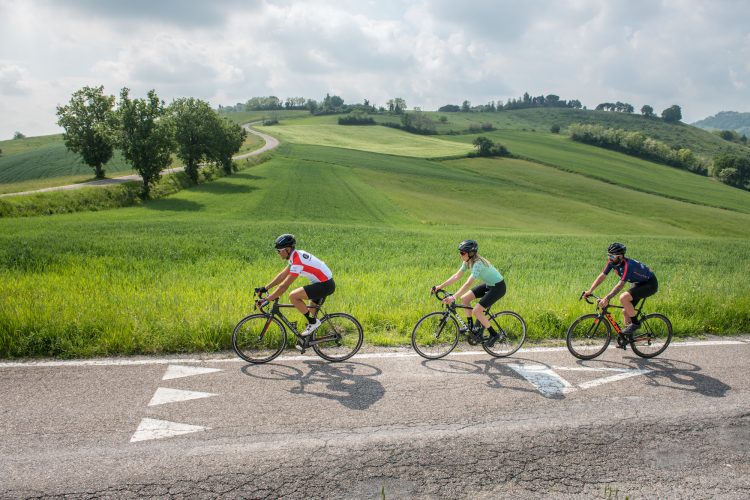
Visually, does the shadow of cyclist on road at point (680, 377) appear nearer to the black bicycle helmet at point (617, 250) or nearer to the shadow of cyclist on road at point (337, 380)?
the black bicycle helmet at point (617, 250)

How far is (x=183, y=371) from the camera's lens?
6.66 m

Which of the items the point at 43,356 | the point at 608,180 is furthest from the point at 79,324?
the point at 608,180

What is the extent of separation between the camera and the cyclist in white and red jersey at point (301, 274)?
7.32 meters

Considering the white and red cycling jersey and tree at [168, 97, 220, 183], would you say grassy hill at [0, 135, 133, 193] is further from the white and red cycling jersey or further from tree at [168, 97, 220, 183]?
the white and red cycling jersey

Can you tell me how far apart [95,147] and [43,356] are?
58738 mm

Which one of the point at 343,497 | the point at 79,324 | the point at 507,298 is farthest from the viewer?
the point at 507,298

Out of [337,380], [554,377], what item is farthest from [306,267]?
[554,377]

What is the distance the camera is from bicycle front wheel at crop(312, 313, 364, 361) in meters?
7.61

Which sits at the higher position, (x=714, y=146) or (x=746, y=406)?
(x=714, y=146)

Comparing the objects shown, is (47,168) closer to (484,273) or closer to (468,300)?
(468,300)

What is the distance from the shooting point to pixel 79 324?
7586 millimetres

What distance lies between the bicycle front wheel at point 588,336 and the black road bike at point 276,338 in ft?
12.4

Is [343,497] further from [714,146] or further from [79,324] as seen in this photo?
[714,146]

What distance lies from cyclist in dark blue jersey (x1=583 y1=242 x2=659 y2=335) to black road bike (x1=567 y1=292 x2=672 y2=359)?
14cm
